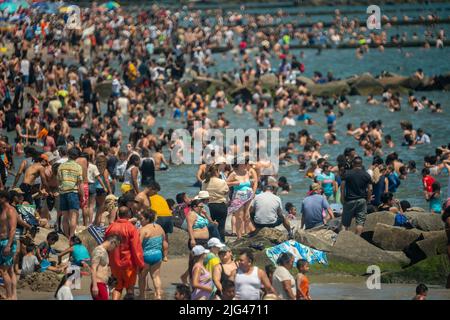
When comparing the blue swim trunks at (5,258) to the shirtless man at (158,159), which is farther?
the shirtless man at (158,159)

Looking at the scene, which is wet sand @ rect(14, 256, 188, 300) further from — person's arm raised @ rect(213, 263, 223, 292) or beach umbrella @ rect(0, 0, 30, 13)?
beach umbrella @ rect(0, 0, 30, 13)

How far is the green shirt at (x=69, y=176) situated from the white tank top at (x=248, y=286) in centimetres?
555

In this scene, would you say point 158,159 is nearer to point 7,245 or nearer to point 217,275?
point 7,245

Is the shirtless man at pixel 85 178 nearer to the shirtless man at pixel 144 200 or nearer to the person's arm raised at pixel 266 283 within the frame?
the shirtless man at pixel 144 200

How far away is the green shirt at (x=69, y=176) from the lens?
826 inches

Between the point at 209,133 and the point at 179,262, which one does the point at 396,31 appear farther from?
the point at 179,262

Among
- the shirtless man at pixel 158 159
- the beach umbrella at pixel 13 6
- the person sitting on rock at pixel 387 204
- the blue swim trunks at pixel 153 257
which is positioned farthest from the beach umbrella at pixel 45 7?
the blue swim trunks at pixel 153 257

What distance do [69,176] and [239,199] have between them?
306cm

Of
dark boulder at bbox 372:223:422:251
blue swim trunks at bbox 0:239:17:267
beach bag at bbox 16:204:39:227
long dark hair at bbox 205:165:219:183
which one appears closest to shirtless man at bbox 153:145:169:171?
long dark hair at bbox 205:165:219:183

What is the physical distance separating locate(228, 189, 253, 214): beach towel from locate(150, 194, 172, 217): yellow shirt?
8.29 ft

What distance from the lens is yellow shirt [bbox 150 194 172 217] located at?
19.2 m

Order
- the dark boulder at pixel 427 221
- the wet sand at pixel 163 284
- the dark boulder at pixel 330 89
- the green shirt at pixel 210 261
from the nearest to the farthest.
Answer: the green shirt at pixel 210 261 < the wet sand at pixel 163 284 < the dark boulder at pixel 427 221 < the dark boulder at pixel 330 89

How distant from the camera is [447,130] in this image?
41.5 meters

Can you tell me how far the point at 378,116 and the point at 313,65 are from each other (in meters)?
16.7
